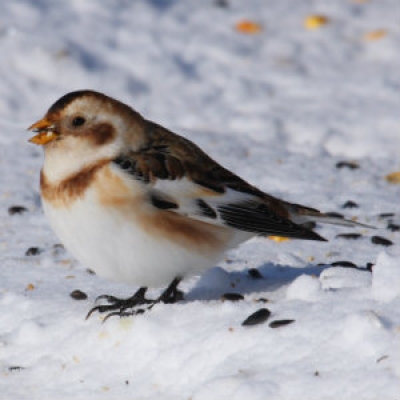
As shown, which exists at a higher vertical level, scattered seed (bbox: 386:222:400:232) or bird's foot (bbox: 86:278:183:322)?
scattered seed (bbox: 386:222:400:232)

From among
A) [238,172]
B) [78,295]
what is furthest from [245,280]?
[238,172]

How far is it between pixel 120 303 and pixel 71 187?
644 millimetres

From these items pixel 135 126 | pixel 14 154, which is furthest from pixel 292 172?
pixel 135 126

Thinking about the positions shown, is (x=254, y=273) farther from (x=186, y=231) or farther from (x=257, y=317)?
(x=257, y=317)

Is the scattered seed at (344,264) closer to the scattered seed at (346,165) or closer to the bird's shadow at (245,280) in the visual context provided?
the bird's shadow at (245,280)

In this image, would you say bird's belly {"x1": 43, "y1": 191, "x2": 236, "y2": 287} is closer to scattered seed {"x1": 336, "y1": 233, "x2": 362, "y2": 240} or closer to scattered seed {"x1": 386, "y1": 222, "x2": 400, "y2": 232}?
scattered seed {"x1": 336, "y1": 233, "x2": 362, "y2": 240}

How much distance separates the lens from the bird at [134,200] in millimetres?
3943

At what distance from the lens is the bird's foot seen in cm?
423

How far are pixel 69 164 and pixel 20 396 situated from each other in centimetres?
87

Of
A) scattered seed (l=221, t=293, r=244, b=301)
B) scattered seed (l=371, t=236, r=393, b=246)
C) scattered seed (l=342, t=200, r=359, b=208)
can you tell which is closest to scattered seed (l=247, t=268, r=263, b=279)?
scattered seed (l=221, t=293, r=244, b=301)

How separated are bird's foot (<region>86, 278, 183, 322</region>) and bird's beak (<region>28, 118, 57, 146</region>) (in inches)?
27.5

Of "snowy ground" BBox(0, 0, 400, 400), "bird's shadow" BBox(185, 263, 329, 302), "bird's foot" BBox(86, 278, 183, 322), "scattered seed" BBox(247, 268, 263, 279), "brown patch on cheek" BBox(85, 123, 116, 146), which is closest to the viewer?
"snowy ground" BBox(0, 0, 400, 400)

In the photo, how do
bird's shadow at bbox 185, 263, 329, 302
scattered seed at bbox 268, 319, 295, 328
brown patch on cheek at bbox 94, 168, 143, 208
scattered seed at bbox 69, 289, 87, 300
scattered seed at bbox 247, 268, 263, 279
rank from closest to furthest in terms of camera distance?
1. scattered seed at bbox 268, 319, 295, 328
2. brown patch on cheek at bbox 94, 168, 143, 208
3. bird's shadow at bbox 185, 263, 329, 302
4. scattered seed at bbox 69, 289, 87, 300
5. scattered seed at bbox 247, 268, 263, 279

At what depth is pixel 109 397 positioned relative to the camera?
12.3 ft
